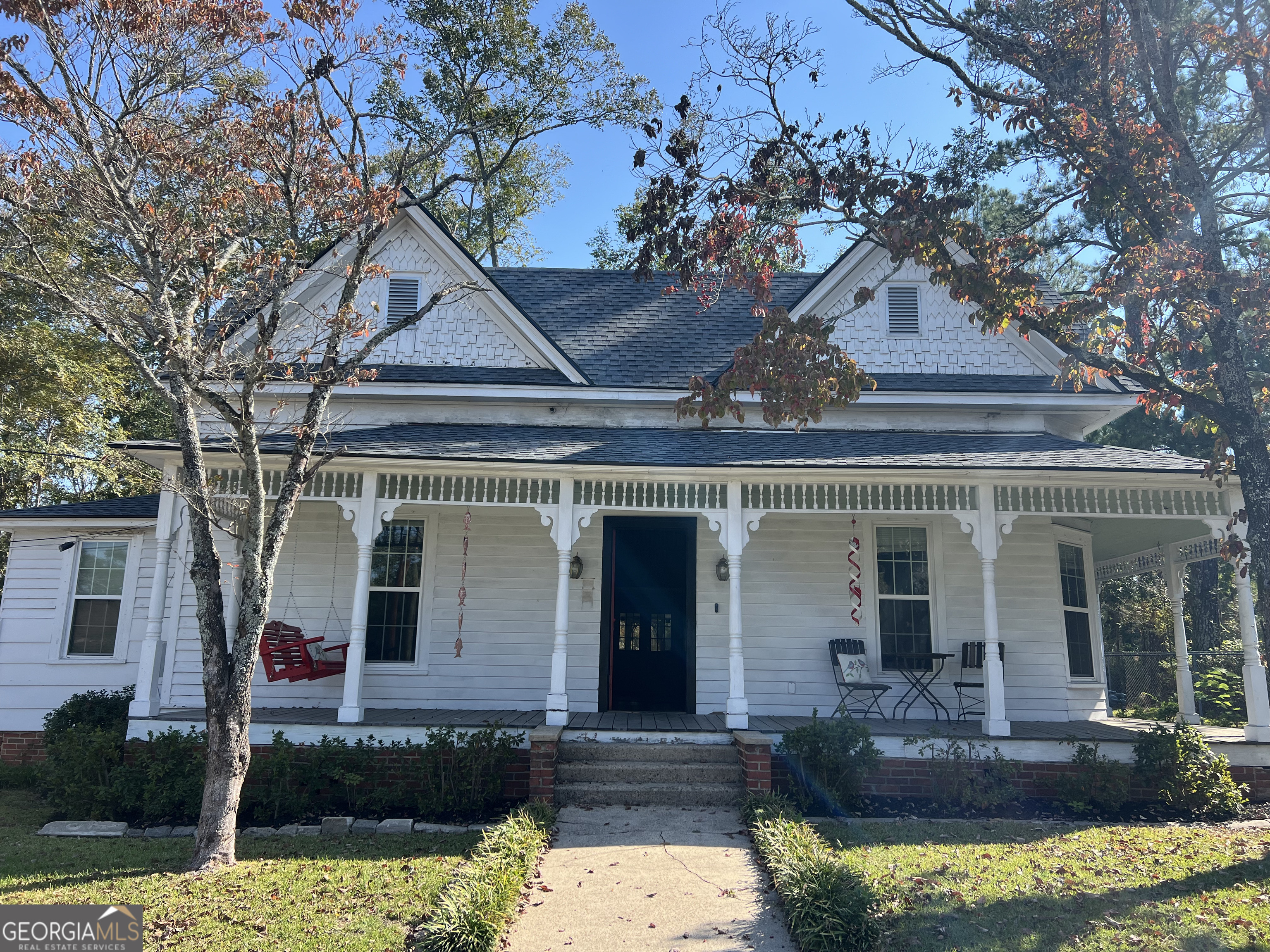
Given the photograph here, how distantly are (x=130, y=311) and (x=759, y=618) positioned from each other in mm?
8024

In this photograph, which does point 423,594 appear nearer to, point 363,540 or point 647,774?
point 363,540

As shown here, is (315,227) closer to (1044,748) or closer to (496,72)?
(1044,748)

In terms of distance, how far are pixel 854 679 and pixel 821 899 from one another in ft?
17.5

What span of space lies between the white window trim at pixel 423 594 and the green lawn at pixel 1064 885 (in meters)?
5.79

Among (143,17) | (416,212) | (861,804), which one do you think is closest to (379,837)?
(861,804)

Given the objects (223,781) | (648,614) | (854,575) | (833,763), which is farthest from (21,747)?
(854,575)

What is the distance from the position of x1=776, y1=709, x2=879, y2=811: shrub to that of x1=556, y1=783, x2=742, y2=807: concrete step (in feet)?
2.29

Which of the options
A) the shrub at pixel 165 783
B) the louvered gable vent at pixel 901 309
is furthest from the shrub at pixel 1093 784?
the shrub at pixel 165 783

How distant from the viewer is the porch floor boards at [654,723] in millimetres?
9344

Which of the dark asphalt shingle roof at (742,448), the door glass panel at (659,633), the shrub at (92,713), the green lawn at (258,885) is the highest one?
the dark asphalt shingle roof at (742,448)

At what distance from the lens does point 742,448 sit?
10984mm

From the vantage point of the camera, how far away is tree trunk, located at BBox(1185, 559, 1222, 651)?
75.8ft

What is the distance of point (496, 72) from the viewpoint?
23328mm

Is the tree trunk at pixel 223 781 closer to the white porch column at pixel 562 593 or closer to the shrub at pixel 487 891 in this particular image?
the shrub at pixel 487 891
